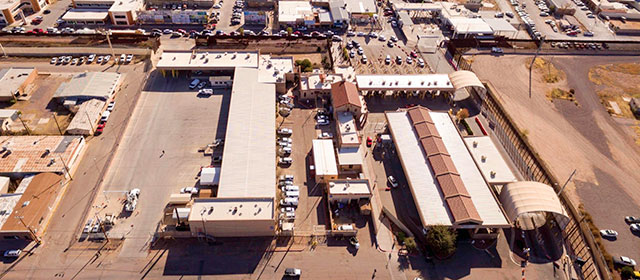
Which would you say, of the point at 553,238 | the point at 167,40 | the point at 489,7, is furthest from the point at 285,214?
the point at 489,7

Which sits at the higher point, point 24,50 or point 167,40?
point 167,40

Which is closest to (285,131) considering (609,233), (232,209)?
(232,209)

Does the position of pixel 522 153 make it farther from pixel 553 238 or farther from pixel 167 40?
pixel 167 40

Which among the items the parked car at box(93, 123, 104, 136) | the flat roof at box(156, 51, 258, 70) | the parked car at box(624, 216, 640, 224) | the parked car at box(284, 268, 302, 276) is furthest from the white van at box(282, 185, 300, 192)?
the parked car at box(624, 216, 640, 224)

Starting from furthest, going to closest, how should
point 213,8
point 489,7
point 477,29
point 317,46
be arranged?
point 489,7 → point 213,8 → point 477,29 → point 317,46

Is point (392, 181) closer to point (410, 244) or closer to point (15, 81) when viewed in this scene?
point (410, 244)

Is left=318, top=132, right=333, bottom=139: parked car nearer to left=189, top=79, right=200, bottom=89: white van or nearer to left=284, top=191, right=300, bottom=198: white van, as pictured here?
left=284, top=191, right=300, bottom=198: white van
